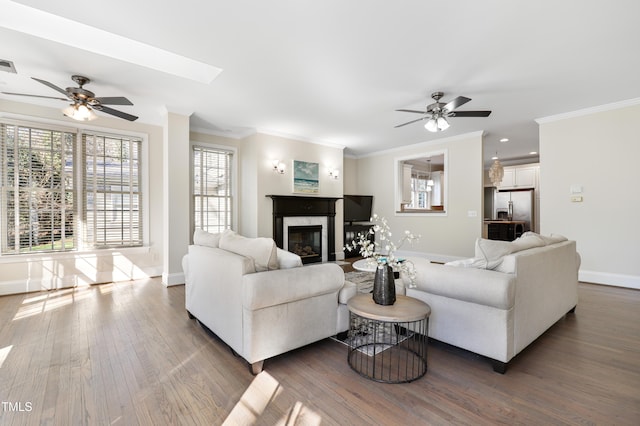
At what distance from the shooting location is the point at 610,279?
4.47 metres

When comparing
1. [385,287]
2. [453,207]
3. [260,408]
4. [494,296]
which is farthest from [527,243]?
[453,207]

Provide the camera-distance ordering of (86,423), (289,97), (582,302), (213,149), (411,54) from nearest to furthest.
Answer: (86,423), (411,54), (582,302), (289,97), (213,149)

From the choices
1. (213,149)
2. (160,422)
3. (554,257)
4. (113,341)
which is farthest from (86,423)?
(213,149)

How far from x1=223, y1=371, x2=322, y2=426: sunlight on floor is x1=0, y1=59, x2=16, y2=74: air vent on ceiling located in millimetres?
3874

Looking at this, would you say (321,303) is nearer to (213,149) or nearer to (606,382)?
(606,382)

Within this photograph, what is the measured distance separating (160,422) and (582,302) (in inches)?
185

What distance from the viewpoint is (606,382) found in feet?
6.49

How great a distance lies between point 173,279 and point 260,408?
11.6 ft

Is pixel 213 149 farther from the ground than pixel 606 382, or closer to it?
farther from the ground

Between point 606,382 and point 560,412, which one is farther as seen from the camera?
A: point 606,382

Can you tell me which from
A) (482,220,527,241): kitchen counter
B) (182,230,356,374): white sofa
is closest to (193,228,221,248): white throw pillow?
(182,230,356,374): white sofa

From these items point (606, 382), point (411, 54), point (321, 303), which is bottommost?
point (606, 382)

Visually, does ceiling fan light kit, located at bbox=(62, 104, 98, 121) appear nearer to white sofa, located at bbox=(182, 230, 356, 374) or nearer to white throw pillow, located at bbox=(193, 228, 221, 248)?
white throw pillow, located at bbox=(193, 228, 221, 248)

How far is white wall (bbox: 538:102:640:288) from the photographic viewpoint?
169 inches
